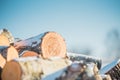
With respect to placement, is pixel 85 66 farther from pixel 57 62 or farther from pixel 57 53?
pixel 57 53

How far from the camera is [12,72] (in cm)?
702

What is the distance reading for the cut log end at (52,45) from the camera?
406 inches

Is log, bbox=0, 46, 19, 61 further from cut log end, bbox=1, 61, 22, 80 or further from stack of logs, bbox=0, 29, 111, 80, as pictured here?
cut log end, bbox=1, 61, 22, 80

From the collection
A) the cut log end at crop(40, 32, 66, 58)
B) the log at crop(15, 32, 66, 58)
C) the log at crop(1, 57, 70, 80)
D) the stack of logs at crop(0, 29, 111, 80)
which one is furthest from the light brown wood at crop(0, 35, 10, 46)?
the log at crop(1, 57, 70, 80)

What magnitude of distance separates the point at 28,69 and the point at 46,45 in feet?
11.7

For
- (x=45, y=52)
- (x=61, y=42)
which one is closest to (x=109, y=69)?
(x=61, y=42)

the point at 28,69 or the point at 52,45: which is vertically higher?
the point at 28,69

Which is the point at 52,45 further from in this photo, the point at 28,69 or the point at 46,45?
the point at 28,69

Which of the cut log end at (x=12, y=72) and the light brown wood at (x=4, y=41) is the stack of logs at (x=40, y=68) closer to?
the cut log end at (x=12, y=72)

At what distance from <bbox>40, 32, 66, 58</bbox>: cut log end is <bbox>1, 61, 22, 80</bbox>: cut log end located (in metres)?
2.99

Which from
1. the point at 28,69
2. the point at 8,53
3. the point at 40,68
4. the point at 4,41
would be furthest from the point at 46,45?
the point at 28,69

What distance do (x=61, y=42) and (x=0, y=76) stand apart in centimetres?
414

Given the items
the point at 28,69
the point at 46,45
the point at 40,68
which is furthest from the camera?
the point at 46,45

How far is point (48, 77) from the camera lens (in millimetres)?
7145
